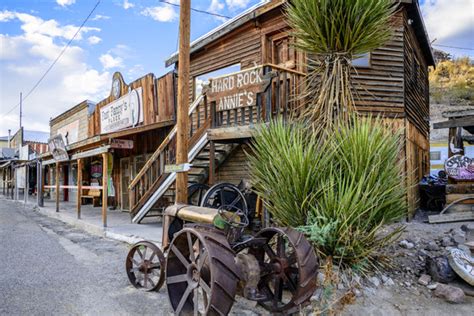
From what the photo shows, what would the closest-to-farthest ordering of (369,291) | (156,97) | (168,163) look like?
1. (369,291)
2. (168,163)
3. (156,97)

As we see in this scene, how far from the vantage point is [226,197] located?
7559 millimetres

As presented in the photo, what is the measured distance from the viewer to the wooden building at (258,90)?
754 centimetres

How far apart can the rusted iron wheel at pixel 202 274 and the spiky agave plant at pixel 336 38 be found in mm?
2940

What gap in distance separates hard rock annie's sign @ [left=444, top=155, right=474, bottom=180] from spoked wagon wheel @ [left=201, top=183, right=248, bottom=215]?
517cm

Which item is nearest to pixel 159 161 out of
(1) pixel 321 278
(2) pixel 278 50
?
(2) pixel 278 50

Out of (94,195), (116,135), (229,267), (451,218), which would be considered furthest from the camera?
(94,195)

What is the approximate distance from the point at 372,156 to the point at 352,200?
668mm

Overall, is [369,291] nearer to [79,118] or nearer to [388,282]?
[388,282]

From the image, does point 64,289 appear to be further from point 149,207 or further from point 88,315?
point 149,207

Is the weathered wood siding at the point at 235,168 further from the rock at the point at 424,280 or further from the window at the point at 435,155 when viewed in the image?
the window at the point at 435,155

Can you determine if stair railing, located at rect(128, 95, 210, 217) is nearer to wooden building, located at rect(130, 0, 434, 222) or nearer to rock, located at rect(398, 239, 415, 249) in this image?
wooden building, located at rect(130, 0, 434, 222)

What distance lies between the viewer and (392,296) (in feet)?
15.4

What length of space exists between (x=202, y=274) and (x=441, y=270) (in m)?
3.46

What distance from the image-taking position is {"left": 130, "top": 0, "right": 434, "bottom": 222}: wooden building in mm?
7539
